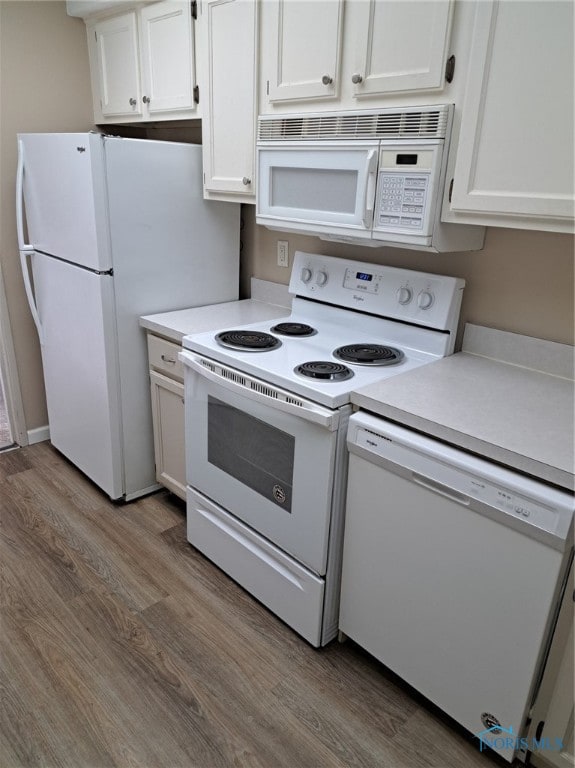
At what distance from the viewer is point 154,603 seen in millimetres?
2057

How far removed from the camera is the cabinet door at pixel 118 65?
2.49 meters

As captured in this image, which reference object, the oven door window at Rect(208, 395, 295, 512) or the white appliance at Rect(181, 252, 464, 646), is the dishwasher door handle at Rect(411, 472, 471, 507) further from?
the oven door window at Rect(208, 395, 295, 512)

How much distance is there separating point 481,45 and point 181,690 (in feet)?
6.66

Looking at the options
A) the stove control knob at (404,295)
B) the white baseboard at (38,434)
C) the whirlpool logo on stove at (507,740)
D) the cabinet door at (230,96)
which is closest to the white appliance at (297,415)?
the stove control knob at (404,295)

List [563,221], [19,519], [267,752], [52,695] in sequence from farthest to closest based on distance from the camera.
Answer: [19,519], [52,695], [267,752], [563,221]

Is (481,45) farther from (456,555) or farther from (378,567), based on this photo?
(378,567)

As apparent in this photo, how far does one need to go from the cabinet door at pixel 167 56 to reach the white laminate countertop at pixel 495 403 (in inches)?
60.9

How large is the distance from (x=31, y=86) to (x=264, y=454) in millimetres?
2221

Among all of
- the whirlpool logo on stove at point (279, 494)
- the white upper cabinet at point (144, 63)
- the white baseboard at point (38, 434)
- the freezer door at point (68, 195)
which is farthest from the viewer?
the white baseboard at point (38, 434)

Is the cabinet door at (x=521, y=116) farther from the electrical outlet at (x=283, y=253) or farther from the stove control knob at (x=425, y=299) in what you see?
the electrical outlet at (x=283, y=253)

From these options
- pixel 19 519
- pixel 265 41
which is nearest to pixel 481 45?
pixel 265 41

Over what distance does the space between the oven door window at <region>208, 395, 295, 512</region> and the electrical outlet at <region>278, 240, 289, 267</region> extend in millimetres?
869

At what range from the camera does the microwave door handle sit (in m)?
1.68

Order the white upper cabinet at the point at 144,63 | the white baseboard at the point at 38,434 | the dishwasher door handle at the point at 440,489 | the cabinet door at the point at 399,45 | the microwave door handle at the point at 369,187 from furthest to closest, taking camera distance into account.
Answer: the white baseboard at the point at 38,434
the white upper cabinet at the point at 144,63
the microwave door handle at the point at 369,187
the cabinet door at the point at 399,45
the dishwasher door handle at the point at 440,489
